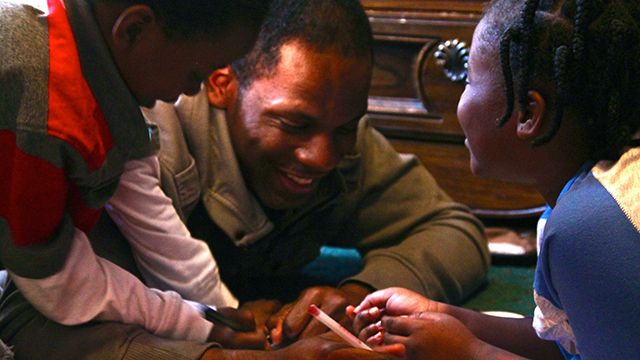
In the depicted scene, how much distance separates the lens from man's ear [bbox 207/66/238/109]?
1367mm

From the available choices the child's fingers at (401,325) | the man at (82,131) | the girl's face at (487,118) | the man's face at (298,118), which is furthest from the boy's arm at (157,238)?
the girl's face at (487,118)

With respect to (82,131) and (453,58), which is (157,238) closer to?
(82,131)

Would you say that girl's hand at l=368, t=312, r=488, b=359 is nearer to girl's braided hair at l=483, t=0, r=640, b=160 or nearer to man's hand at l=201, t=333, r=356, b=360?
man's hand at l=201, t=333, r=356, b=360

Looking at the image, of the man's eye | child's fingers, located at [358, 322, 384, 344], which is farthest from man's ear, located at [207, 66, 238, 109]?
child's fingers, located at [358, 322, 384, 344]

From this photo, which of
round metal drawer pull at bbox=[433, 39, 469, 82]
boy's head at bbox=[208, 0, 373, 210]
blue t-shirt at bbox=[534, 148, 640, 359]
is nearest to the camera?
blue t-shirt at bbox=[534, 148, 640, 359]

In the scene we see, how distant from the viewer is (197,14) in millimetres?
1015

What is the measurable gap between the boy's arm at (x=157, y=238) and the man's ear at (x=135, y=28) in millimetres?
170

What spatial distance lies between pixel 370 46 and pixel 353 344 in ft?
1.55

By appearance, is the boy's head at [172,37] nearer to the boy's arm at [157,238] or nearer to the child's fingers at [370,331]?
the boy's arm at [157,238]

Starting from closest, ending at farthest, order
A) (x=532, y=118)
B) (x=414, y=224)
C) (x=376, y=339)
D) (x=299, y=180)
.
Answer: (x=532, y=118) < (x=376, y=339) < (x=299, y=180) < (x=414, y=224)

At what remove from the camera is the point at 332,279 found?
1.68 m

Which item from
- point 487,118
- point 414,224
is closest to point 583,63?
point 487,118

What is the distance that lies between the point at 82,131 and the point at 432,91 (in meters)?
1.18

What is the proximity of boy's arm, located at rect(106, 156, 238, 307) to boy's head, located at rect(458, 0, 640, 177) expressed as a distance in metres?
0.43
